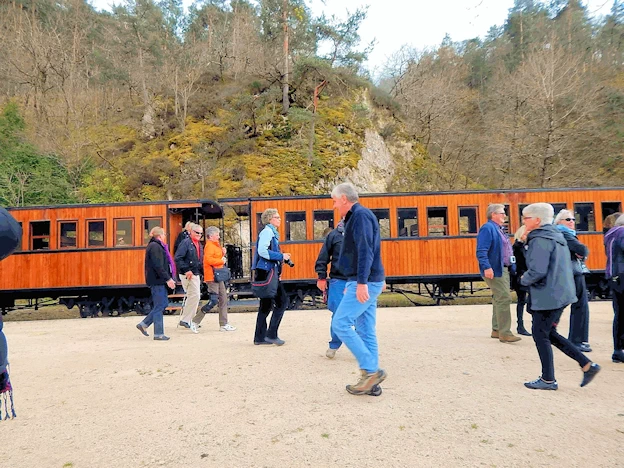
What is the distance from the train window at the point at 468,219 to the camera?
41.2 ft

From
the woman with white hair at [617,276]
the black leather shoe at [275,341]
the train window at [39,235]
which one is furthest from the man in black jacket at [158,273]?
the train window at [39,235]

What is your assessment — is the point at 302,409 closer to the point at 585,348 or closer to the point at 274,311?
the point at 274,311

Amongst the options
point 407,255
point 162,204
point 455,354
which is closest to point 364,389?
point 455,354

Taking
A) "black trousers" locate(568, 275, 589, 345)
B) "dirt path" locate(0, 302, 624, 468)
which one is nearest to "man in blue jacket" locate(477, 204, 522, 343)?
"dirt path" locate(0, 302, 624, 468)

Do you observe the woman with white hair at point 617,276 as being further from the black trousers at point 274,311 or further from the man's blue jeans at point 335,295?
the black trousers at point 274,311

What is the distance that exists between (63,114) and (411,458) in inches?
1169

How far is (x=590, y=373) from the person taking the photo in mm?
3971

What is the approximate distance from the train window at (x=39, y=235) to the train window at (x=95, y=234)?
1176 mm

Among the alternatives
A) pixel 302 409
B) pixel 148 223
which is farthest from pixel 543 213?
pixel 148 223

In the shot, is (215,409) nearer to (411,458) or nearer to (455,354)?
(411,458)

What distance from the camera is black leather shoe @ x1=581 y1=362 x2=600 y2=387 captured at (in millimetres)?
3955

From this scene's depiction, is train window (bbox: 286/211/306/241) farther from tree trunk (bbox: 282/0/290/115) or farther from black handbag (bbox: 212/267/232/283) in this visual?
tree trunk (bbox: 282/0/290/115)

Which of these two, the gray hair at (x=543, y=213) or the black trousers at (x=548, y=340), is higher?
the gray hair at (x=543, y=213)

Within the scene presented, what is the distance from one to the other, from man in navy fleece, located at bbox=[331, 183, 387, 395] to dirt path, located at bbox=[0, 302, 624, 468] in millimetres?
295
